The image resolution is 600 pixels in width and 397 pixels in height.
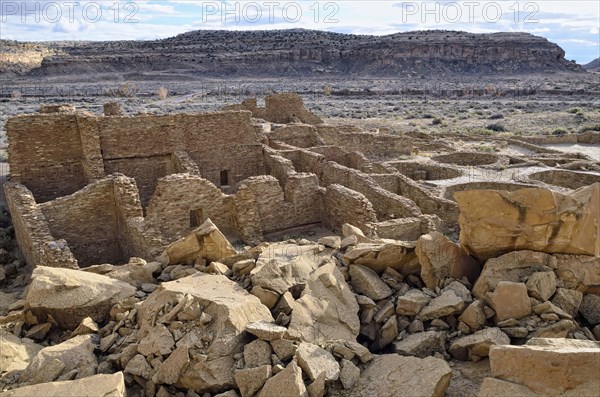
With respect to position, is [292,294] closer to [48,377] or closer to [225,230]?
[48,377]

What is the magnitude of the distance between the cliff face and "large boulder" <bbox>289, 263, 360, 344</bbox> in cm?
7834

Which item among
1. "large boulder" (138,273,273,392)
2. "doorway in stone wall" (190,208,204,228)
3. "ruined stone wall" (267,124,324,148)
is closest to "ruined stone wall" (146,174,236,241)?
"doorway in stone wall" (190,208,204,228)

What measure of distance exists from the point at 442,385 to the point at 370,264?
6.76 ft


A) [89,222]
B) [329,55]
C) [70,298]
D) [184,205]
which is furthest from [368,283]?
[329,55]

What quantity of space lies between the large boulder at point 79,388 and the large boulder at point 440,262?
3.65 m

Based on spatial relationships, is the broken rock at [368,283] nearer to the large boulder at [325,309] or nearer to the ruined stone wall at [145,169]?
the large boulder at [325,309]

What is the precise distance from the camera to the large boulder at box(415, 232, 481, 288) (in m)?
Result: 6.05

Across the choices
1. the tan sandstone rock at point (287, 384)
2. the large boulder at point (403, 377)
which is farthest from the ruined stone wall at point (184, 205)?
the large boulder at point (403, 377)

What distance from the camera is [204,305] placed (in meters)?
5.43

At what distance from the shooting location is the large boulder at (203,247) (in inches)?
278

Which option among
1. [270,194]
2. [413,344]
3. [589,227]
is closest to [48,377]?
[413,344]

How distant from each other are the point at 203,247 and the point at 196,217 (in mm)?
4345

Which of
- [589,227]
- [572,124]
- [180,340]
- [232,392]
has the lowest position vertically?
[232,392]

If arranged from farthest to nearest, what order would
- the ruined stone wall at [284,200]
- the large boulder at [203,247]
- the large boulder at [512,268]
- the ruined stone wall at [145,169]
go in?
the ruined stone wall at [145,169] < the ruined stone wall at [284,200] < the large boulder at [203,247] < the large boulder at [512,268]
